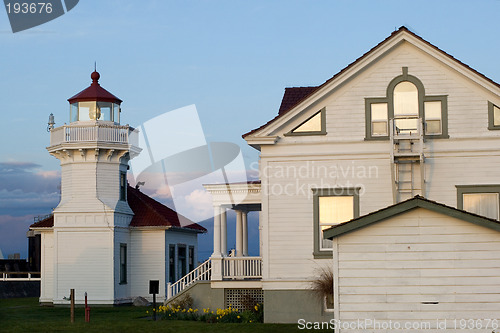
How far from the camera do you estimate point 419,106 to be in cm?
2386

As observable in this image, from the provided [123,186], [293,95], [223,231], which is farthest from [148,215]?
[293,95]

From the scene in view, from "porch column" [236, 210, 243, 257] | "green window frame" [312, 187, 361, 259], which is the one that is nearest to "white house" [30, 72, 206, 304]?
"porch column" [236, 210, 243, 257]

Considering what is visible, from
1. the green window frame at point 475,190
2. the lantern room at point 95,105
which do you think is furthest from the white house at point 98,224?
the green window frame at point 475,190

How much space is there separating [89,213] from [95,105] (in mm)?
5192

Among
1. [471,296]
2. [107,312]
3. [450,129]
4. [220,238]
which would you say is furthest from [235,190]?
[471,296]

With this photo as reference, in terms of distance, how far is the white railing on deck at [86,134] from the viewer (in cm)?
3725

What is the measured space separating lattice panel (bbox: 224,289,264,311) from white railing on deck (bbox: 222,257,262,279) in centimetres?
56

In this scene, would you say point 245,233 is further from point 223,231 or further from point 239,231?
point 223,231

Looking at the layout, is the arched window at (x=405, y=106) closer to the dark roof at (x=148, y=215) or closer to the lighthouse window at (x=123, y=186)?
the dark roof at (x=148, y=215)

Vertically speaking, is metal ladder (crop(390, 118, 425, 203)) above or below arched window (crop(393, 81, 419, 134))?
below

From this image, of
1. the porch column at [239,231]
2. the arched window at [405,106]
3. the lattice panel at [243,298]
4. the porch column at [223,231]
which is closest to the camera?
the arched window at [405,106]

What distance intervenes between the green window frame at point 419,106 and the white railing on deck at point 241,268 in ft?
18.1

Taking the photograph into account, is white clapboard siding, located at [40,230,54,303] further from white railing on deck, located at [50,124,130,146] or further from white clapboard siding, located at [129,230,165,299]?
white railing on deck, located at [50,124,130,146]

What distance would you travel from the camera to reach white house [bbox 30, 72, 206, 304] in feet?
121
